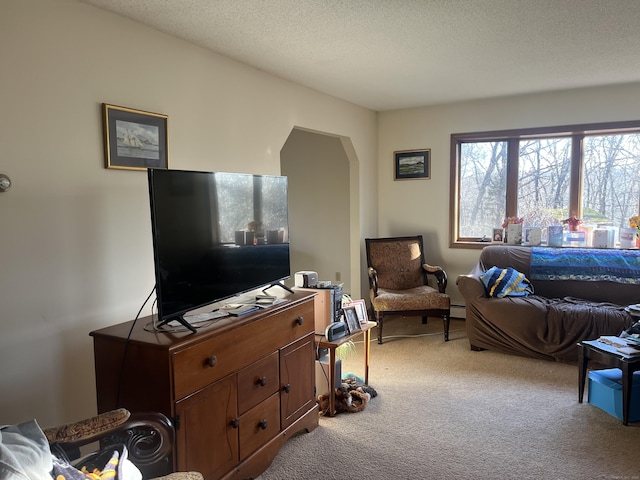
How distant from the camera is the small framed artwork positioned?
3.08 meters

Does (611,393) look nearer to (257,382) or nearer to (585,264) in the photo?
(585,264)

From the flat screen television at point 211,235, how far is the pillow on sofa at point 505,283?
215cm

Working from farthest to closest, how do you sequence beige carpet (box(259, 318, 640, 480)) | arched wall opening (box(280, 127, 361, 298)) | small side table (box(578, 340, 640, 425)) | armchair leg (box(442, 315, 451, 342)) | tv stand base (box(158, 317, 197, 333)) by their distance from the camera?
arched wall opening (box(280, 127, 361, 298)) < armchair leg (box(442, 315, 451, 342)) < small side table (box(578, 340, 640, 425)) < beige carpet (box(259, 318, 640, 480)) < tv stand base (box(158, 317, 197, 333))

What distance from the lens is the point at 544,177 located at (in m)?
4.73

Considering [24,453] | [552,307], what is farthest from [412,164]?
[24,453]

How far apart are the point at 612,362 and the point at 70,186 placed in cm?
317

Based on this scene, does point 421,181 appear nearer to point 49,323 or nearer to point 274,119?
point 274,119

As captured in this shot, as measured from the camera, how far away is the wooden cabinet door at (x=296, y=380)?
8.30ft

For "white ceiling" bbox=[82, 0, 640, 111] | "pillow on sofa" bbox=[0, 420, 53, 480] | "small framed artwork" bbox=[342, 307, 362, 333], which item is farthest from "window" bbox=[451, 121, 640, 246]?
"pillow on sofa" bbox=[0, 420, 53, 480]

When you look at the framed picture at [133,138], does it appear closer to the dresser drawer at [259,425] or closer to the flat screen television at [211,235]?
the flat screen television at [211,235]

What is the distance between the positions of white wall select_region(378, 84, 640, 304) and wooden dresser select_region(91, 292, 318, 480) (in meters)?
2.94

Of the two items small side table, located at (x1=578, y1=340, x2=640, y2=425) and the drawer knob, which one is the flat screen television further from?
small side table, located at (x1=578, y1=340, x2=640, y2=425)

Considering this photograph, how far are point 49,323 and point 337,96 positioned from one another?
327cm

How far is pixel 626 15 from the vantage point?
254cm
